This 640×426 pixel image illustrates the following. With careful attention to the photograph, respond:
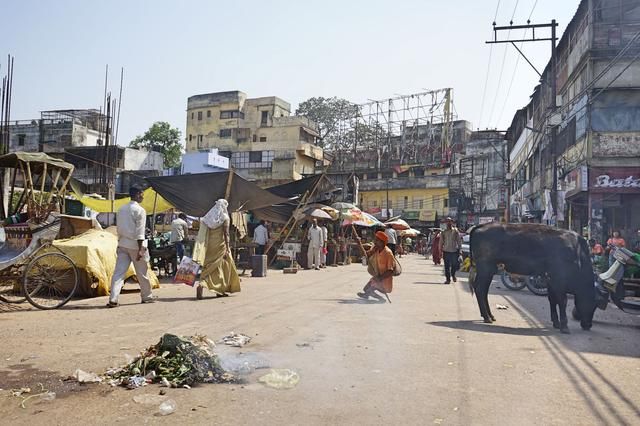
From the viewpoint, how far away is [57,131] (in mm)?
49344

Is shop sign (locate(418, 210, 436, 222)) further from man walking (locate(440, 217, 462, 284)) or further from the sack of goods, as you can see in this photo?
the sack of goods

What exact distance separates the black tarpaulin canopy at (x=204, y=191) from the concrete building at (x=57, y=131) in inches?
1471

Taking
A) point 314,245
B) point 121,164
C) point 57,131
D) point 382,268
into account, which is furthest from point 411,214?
point 382,268

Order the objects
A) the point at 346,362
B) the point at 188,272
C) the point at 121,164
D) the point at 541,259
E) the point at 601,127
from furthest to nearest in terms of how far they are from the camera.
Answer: the point at 121,164 → the point at 601,127 → the point at 188,272 → the point at 541,259 → the point at 346,362

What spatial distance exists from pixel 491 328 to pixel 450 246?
709 centimetres

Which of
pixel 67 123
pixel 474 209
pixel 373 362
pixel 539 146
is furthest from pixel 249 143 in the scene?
pixel 373 362

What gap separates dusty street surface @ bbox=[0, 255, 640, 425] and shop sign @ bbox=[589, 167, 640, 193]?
42.2 ft

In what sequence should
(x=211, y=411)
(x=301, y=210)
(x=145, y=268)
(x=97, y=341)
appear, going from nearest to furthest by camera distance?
1. (x=211, y=411)
2. (x=97, y=341)
3. (x=145, y=268)
4. (x=301, y=210)

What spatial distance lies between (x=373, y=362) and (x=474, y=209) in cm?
5678

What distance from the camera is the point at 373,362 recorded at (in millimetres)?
5195

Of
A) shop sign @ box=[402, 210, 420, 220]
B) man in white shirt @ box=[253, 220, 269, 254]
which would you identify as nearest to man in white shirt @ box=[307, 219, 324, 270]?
man in white shirt @ box=[253, 220, 269, 254]

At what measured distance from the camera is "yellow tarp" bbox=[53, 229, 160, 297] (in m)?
9.08

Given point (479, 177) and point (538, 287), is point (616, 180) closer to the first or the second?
point (538, 287)

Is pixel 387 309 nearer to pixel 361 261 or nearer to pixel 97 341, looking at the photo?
pixel 97 341
